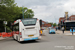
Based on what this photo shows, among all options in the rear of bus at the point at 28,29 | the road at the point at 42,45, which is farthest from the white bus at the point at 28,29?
the road at the point at 42,45

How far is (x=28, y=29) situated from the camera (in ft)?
46.1

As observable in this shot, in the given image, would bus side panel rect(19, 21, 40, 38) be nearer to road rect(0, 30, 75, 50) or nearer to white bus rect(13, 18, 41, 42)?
white bus rect(13, 18, 41, 42)

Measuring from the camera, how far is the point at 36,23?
14500 mm

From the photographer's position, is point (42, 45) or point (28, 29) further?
point (28, 29)

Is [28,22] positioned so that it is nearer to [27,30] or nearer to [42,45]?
[27,30]

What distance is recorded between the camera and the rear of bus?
13930 mm

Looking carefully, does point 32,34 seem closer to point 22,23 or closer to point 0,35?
point 22,23

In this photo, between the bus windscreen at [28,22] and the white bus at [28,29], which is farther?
the bus windscreen at [28,22]

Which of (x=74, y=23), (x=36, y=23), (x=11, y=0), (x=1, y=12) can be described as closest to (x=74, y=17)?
(x=74, y=23)

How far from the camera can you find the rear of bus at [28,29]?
13.9 meters

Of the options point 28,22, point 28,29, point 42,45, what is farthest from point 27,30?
point 42,45

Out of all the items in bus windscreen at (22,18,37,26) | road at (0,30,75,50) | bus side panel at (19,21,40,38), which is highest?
bus windscreen at (22,18,37,26)

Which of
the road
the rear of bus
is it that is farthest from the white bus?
the road

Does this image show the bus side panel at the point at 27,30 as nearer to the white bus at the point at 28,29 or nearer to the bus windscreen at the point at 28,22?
the white bus at the point at 28,29
